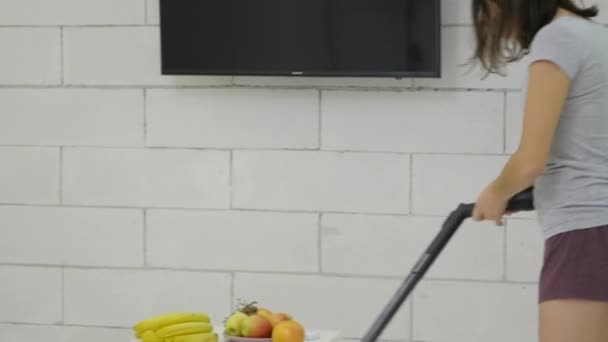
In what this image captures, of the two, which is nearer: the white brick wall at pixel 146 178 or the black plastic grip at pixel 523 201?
the black plastic grip at pixel 523 201

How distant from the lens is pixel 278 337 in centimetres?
275

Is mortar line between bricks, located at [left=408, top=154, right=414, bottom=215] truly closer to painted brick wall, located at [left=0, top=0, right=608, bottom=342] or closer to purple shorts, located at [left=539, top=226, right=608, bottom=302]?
painted brick wall, located at [left=0, top=0, right=608, bottom=342]

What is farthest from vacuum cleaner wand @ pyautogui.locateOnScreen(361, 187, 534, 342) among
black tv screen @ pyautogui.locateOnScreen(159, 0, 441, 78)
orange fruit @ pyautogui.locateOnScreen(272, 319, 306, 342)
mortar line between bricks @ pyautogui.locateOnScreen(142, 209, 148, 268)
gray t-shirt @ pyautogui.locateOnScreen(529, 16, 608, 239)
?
mortar line between bricks @ pyautogui.locateOnScreen(142, 209, 148, 268)

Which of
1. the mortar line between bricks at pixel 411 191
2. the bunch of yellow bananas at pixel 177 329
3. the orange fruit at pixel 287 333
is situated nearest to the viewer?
the orange fruit at pixel 287 333

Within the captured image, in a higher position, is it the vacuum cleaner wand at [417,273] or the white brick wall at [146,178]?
the white brick wall at [146,178]

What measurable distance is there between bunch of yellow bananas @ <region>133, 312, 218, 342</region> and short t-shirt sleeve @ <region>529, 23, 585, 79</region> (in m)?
1.15

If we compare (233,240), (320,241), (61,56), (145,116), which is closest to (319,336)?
(320,241)

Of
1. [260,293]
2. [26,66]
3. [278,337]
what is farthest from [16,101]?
[278,337]

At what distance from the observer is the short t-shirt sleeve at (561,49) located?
212 cm

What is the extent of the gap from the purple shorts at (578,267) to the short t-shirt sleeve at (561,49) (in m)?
0.30

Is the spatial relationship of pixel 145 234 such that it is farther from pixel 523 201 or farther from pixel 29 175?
pixel 523 201

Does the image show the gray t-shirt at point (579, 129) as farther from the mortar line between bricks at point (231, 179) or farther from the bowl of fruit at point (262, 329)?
the mortar line between bricks at point (231, 179)

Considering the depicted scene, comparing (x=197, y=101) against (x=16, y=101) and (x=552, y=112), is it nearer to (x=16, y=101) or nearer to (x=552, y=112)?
(x=16, y=101)

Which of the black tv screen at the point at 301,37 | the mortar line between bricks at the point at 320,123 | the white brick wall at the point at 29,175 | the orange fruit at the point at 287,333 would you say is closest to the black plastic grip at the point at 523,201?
the orange fruit at the point at 287,333
